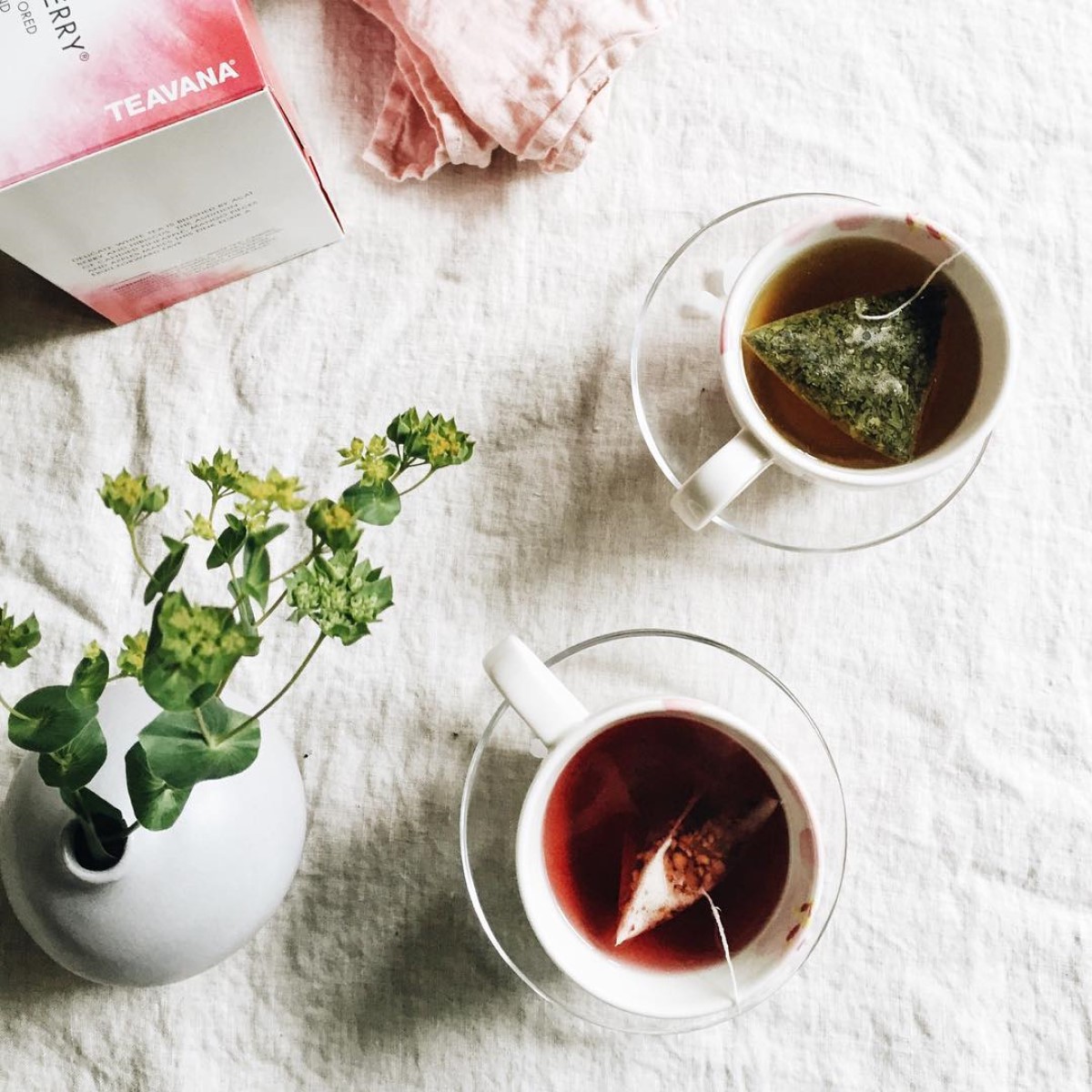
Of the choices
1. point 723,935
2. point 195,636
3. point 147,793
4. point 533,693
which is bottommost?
point 723,935

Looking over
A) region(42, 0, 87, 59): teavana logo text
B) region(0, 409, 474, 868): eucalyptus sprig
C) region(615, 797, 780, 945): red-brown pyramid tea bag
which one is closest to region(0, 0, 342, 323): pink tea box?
region(42, 0, 87, 59): teavana logo text

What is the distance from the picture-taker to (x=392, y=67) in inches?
31.4

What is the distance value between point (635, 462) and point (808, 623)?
0.16 metres

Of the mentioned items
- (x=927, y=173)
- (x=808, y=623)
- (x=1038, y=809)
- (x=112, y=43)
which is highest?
(x=112, y=43)

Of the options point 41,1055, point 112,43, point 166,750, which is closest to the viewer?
point 166,750

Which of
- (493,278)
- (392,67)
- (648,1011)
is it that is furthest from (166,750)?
(392,67)

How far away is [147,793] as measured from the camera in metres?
0.47

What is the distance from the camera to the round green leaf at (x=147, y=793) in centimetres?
47

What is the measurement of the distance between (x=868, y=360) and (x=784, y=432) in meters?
0.07

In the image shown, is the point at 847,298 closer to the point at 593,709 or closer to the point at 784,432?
the point at 784,432

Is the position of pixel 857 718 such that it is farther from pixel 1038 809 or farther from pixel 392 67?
pixel 392 67

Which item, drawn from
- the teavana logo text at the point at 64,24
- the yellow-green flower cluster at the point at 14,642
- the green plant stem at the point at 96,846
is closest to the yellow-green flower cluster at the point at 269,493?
the yellow-green flower cluster at the point at 14,642

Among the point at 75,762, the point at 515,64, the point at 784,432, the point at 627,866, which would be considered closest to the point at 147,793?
the point at 75,762

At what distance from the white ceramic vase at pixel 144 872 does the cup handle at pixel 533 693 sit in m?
0.14
